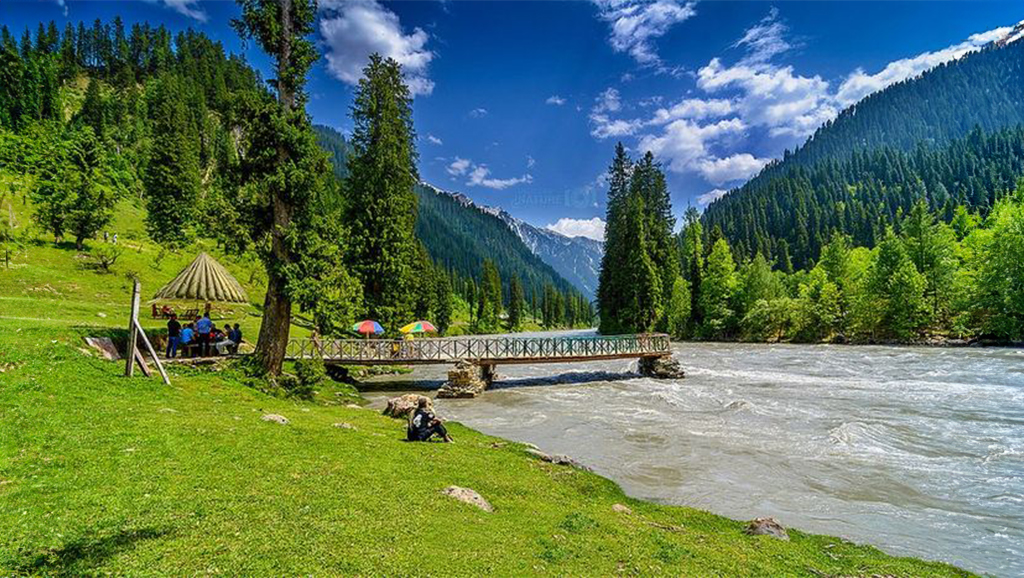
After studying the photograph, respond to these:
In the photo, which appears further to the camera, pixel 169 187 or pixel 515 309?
pixel 515 309

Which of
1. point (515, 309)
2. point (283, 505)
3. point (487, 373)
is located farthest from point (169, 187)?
point (515, 309)

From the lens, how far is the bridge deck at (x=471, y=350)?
30078mm

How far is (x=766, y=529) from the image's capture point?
898 cm

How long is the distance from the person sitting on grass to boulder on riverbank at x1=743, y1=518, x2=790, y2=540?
26.4ft

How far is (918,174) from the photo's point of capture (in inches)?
6983

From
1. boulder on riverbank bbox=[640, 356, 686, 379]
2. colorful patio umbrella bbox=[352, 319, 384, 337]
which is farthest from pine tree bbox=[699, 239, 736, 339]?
colorful patio umbrella bbox=[352, 319, 384, 337]

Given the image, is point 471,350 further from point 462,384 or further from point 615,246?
point 615,246

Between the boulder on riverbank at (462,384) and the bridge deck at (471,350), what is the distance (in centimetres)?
116

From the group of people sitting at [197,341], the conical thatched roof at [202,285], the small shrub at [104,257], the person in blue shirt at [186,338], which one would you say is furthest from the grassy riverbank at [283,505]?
the small shrub at [104,257]

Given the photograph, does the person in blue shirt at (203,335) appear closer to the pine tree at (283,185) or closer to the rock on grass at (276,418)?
the pine tree at (283,185)

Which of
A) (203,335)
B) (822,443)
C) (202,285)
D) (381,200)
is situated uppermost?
(381,200)

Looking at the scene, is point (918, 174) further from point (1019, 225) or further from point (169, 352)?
point (169, 352)

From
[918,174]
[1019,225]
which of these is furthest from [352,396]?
[918,174]

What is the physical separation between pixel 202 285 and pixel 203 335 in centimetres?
275
